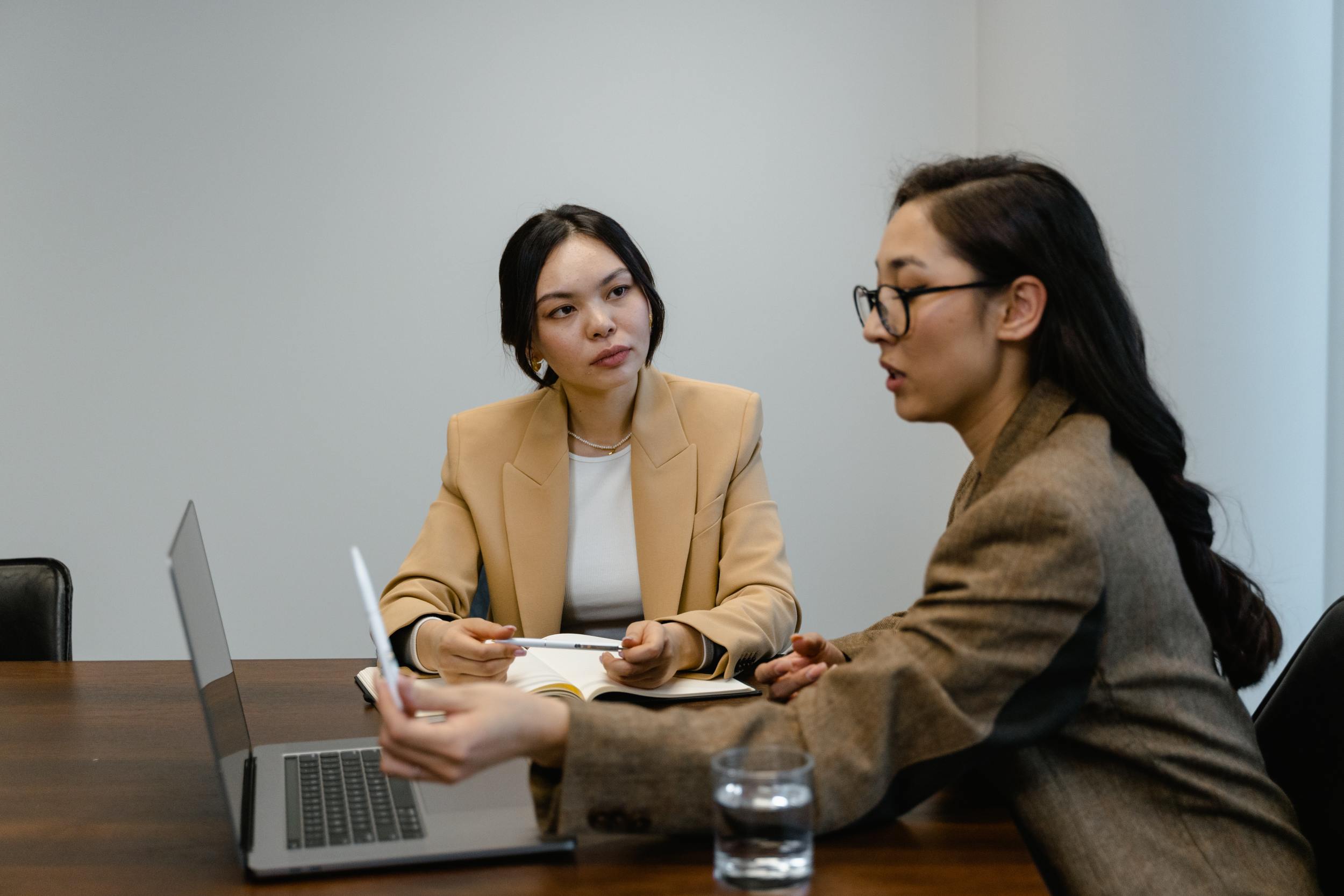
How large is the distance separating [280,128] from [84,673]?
2.17 meters

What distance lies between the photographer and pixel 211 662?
3.87ft

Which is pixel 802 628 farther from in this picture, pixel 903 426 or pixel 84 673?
pixel 84 673

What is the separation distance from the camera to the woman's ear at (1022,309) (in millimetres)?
1182

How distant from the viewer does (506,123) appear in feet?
11.5

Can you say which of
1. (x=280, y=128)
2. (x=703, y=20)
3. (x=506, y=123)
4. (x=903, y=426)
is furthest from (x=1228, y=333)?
(x=280, y=128)

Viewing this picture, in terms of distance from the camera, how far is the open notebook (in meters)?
1.45

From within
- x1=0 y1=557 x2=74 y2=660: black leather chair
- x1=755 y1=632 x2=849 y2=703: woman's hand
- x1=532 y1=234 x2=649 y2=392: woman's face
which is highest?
x1=532 y1=234 x2=649 y2=392: woman's face

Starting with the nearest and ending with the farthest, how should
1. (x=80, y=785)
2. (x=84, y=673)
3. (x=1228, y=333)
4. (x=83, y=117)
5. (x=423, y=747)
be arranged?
(x=423, y=747) → (x=80, y=785) → (x=84, y=673) → (x=1228, y=333) → (x=83, y=117)

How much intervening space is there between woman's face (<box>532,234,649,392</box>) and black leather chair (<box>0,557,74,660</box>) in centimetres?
99

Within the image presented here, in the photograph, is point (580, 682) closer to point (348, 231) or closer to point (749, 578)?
point (749, 578)

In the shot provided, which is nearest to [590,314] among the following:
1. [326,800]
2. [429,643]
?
[429,643]

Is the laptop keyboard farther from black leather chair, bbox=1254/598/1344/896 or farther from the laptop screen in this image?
black leather chair, bbox=1254/598/1344/896

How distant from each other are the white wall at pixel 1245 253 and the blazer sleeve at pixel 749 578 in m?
1.03

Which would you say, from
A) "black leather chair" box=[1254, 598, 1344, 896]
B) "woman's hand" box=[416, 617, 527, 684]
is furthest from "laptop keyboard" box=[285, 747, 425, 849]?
"black leather chair" box=[1254, 598, 1344, 896]
